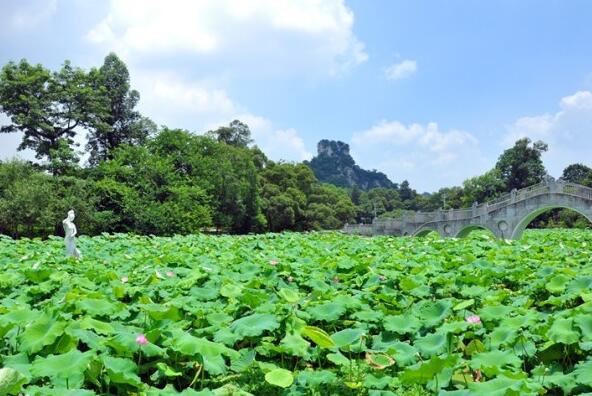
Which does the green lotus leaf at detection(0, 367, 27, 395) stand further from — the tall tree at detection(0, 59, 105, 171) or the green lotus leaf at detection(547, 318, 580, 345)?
the tall tree at detection(0, 59, 105, 171)

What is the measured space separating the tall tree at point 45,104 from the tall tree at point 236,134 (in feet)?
68.8

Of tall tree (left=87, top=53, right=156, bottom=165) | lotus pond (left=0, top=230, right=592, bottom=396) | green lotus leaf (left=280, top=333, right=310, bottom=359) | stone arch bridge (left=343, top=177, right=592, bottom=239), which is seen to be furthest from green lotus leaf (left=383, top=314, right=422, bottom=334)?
tall tree (left=87, top=53, right=156, bottom=165)

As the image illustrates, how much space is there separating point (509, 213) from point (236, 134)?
33144mm

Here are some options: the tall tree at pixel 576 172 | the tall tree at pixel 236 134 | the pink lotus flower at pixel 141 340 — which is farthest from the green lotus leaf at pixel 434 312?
the tall tree at pixel 576 172

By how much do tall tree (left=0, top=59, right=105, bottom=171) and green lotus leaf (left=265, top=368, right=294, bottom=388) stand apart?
30.5 m

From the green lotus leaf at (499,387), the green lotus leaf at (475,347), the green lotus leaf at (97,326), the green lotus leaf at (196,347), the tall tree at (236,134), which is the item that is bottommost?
the green lotus leaf at (475,347)

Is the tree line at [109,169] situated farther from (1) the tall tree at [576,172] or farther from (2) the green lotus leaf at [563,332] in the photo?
(1) the tall tree at [576,172]

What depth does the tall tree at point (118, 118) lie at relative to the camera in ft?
118

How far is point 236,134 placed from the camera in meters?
54.2

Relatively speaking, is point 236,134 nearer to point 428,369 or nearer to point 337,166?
point 428,369

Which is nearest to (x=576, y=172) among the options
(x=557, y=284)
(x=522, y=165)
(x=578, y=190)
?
(x=522, y=165)

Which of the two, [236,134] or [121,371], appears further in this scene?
[236,134]

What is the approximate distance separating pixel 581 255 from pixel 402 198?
9652 cm

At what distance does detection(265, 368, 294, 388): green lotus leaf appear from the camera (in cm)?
253
